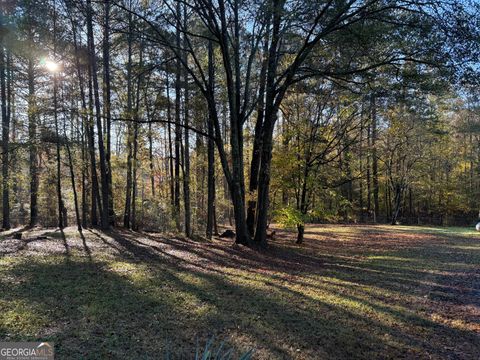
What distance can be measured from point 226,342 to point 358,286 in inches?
143

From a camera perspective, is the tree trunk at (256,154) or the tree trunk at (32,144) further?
the tree trunk at (32,144)

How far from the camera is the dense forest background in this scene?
8141 mm

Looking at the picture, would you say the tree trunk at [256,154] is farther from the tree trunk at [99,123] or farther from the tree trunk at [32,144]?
the tree trunk at [32,144]

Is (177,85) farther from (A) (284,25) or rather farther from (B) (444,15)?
(B) (444,15)

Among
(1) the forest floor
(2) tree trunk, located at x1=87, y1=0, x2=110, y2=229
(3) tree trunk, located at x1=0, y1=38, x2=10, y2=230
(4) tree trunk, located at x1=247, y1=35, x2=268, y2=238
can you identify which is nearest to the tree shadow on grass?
(1) the forest floor

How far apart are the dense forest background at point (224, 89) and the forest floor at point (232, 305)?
3823 mm

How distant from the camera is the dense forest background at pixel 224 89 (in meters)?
8.14

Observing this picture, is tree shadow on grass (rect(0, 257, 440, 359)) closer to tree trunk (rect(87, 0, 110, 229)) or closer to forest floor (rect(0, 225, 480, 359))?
forest floor (rect(0, 225, 480, 359))

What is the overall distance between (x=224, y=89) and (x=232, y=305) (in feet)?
33.3

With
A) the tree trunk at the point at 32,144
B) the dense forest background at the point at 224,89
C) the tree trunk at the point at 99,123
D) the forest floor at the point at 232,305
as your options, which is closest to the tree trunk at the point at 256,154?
the dense forest background at the point at 224,89

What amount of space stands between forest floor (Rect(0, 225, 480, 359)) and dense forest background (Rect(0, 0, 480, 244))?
3.82 metres

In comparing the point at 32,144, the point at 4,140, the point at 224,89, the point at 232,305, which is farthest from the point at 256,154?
the point at 4,140

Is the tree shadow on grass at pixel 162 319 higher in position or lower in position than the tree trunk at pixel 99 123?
lower

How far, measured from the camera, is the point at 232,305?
186 inches
